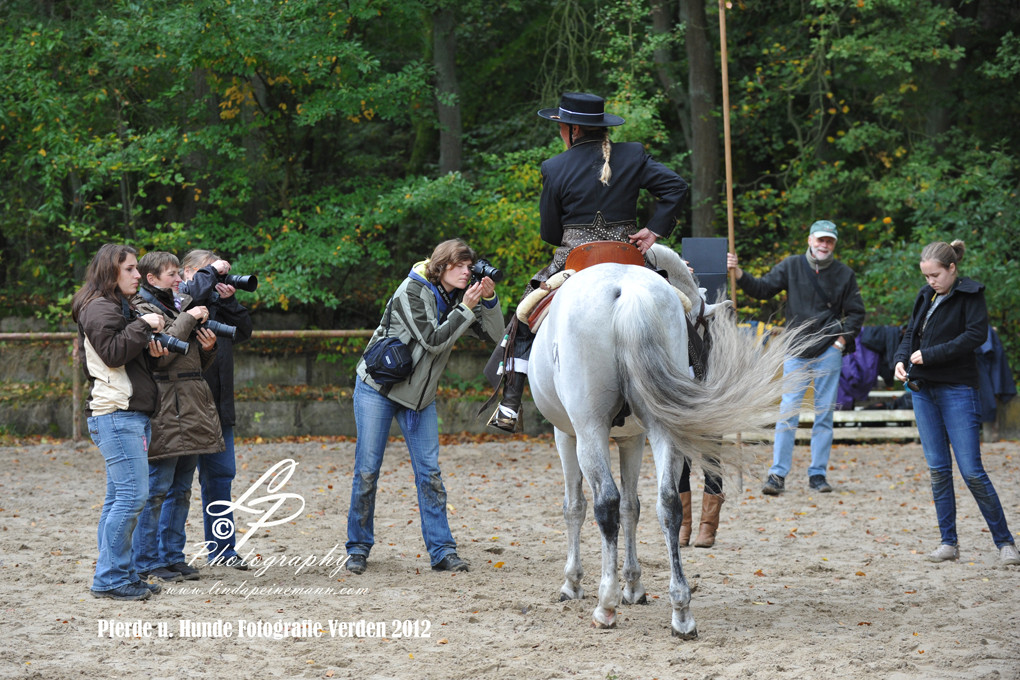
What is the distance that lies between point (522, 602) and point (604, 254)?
1.86 meters

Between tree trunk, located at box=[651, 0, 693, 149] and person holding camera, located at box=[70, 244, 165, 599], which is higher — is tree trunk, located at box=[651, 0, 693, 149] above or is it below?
above

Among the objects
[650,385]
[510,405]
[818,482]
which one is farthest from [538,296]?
[818,482]

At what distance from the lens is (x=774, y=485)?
27.7 ft

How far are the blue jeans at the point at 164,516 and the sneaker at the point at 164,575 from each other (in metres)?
0.02

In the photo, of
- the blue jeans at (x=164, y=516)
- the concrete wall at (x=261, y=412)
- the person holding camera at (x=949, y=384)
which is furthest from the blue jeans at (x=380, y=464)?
the concrete wall at (x=261, y=412)

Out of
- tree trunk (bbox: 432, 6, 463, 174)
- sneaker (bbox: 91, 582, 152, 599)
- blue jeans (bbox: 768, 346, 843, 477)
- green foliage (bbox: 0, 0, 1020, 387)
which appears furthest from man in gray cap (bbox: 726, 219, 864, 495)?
tree trunk (bbox: 432, 6, 463, 174)

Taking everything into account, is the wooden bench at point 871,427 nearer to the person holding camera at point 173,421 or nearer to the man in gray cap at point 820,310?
the man in gray cap at point 820,310

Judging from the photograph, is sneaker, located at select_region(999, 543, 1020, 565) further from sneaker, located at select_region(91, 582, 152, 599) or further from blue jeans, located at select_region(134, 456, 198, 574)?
sneaker, located at select_region(91, 582, 152, 599)

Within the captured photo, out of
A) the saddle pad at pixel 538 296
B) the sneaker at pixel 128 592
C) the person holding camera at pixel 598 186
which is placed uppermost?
the person holding camera at pixel 598 186

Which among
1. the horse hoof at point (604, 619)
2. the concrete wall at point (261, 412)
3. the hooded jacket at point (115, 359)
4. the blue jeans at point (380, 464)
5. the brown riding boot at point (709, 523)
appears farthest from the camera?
the concrete wall at point (261, 412)

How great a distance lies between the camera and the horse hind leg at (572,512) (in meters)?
5.28

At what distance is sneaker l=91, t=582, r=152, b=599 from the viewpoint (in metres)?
5.13

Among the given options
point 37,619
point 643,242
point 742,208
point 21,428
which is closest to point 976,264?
point 742,208

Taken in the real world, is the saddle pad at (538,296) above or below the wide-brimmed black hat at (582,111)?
below
